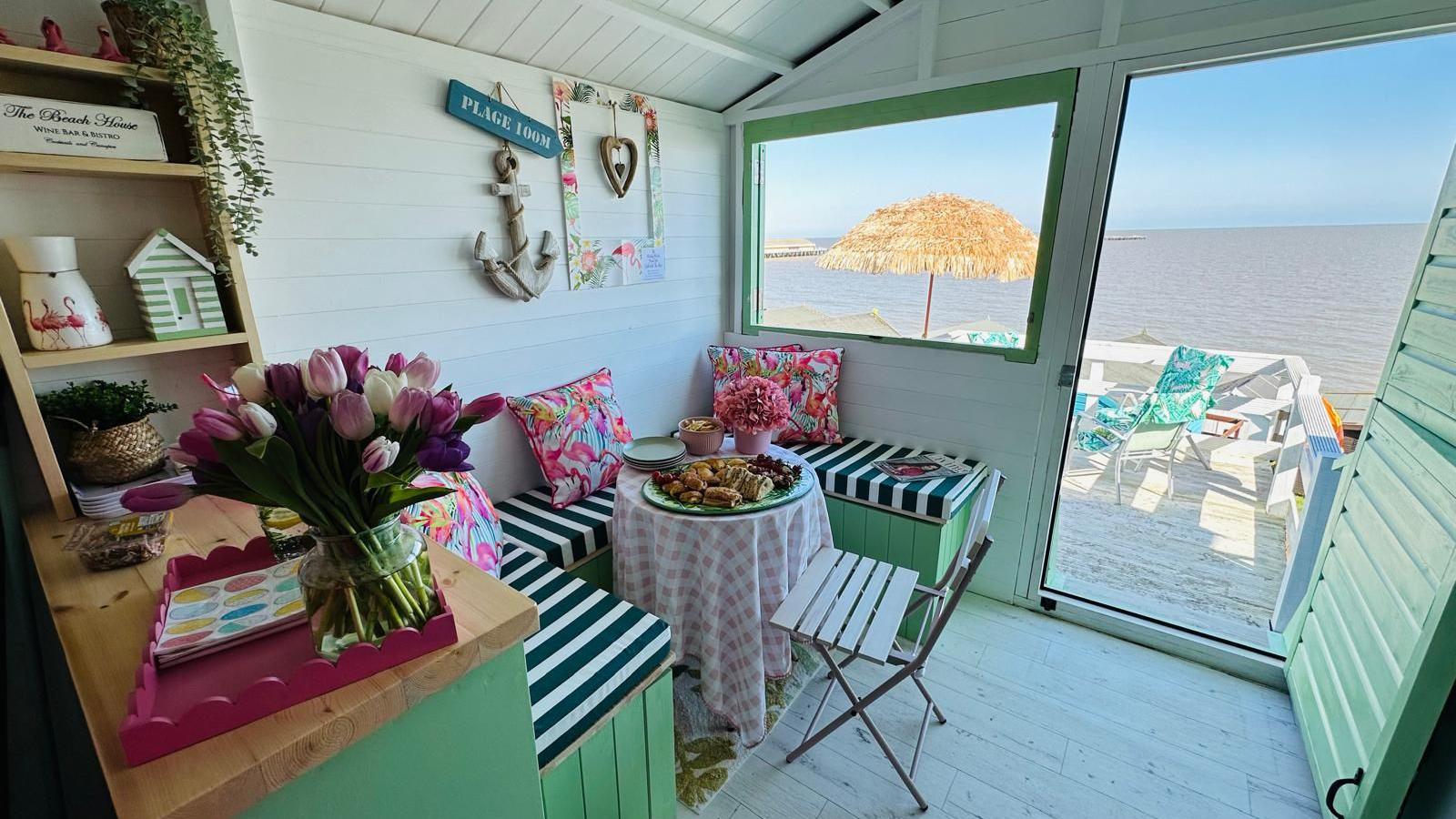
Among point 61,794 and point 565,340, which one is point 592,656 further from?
point 565,340

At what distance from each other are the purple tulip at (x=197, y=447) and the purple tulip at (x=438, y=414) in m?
0.23

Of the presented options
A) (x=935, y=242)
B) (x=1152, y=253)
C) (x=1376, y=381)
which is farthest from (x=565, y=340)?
(x=1376, y=381)

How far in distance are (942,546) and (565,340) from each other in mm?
1838

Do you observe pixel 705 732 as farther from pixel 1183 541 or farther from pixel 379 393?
pixel 1183 541

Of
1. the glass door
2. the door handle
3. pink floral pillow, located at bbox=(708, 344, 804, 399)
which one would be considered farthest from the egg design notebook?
the glass door

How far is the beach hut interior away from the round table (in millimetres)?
18

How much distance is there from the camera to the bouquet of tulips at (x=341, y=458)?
2.24ft

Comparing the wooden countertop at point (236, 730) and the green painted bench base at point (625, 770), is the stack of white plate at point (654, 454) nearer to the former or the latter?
the green painted bench base at point (625, 770)

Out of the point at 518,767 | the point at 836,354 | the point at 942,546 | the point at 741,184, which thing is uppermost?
the point at 741,184

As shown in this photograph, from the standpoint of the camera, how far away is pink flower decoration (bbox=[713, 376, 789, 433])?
7.18 ft

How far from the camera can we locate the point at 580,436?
8.07 feet

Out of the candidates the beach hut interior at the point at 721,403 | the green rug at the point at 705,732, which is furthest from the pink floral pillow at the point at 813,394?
the green rug at the point at 705,732

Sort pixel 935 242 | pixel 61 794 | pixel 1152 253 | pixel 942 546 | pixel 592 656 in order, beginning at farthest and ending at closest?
pixel 935 242, pixel 942 546, pixel 1152 253, pixel 592 656, pixel 61 794

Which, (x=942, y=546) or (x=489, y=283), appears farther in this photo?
(x=942, y=546)
